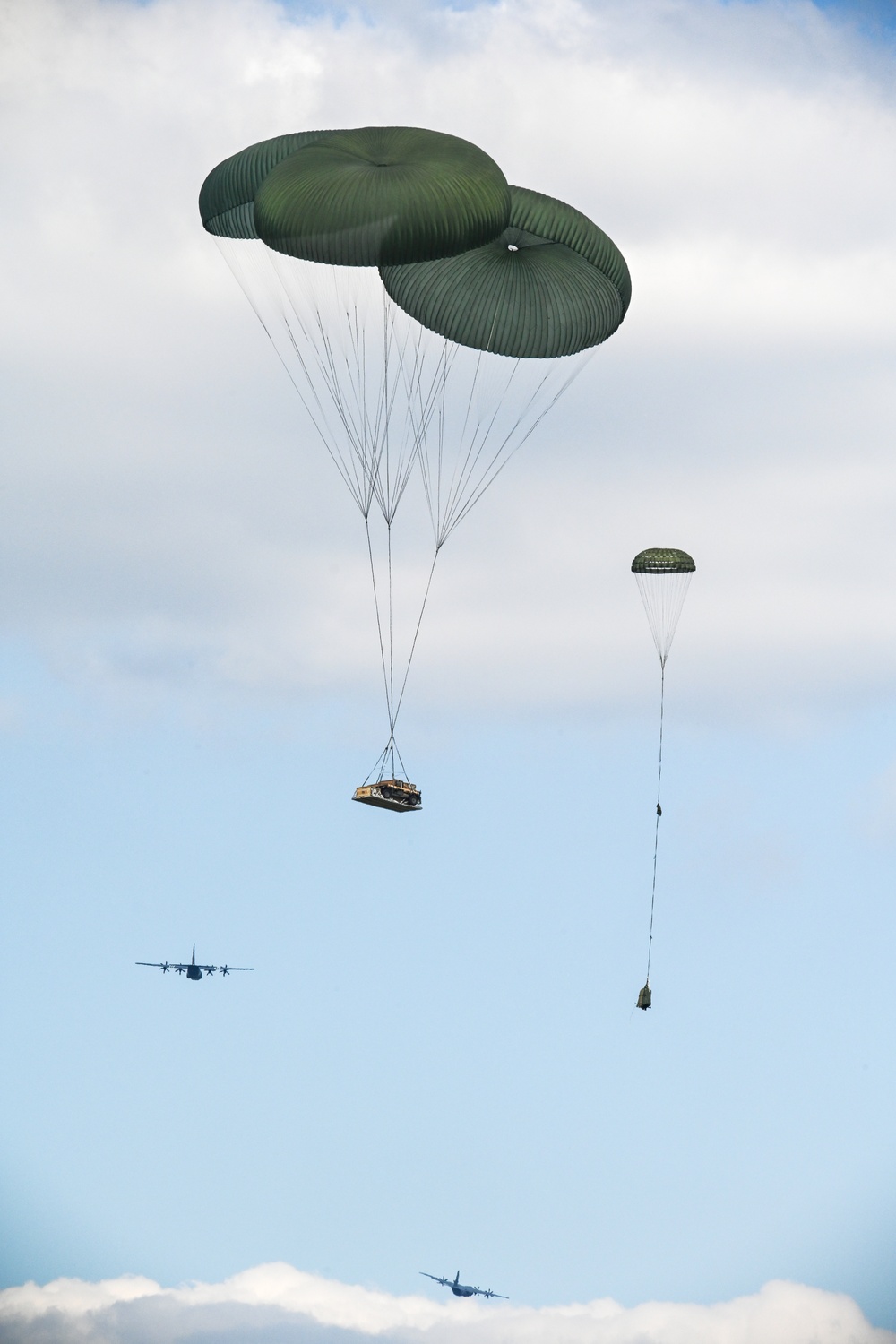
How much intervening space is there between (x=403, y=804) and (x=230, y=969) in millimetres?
102684

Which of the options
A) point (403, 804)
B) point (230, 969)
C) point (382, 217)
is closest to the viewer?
point (382, 217)

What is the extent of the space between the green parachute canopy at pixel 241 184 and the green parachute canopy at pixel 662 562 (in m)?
14.4

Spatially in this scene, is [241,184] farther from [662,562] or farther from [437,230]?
[662,562]

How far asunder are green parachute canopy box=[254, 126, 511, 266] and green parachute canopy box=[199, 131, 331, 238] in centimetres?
453

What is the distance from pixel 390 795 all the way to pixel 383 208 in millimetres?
14780

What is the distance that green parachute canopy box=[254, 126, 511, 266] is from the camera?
151 feet

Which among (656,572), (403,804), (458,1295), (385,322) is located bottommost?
(458,1295)

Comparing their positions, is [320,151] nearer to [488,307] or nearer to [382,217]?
[382,217]

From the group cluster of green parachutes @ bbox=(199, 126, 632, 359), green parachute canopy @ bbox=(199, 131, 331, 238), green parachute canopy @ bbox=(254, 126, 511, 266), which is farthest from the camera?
green parachute canopy @ bbox=(199, 131, 331, 238)

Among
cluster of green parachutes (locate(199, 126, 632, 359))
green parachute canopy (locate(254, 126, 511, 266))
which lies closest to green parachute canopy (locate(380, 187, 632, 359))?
cluster of green parachutes (locate(199, 126, 632, 359))

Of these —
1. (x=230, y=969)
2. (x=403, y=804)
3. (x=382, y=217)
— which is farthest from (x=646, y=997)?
(x=230, y=969)

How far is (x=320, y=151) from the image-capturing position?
48.5m

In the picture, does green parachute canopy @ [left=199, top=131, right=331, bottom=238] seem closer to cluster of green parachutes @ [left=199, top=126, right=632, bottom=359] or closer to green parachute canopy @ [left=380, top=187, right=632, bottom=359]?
cluster of green parachutes @ [left=199, top=126, right=632, bottom=359]

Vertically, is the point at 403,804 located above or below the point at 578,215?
below
